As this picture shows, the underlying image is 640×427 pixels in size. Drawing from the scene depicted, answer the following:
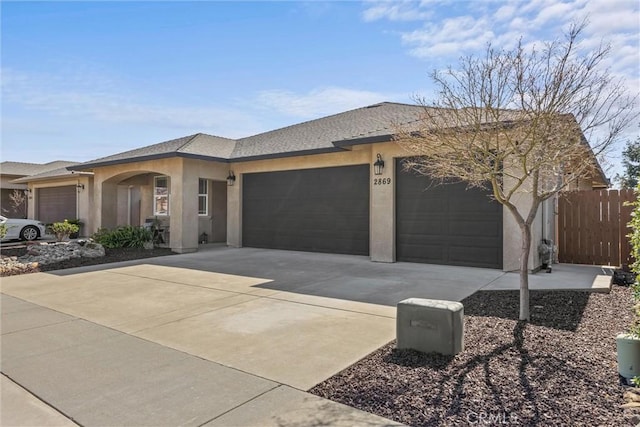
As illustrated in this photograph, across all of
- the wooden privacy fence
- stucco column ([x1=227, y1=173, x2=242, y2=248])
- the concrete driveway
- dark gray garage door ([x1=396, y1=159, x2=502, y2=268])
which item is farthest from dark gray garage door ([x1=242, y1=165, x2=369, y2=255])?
the wooden privacy fence

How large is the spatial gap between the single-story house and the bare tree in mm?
2367

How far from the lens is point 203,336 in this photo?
4.70 m

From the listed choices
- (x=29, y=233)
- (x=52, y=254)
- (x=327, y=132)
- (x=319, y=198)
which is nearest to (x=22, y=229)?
(x=29, y=233)

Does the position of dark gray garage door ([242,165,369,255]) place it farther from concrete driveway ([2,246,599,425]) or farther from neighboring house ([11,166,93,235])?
neighboring house ([11,166,93,235])

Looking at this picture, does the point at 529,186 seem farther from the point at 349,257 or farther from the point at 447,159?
the point at 349,257

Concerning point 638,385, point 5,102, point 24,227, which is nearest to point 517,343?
point 638,385

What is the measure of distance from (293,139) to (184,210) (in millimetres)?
4757

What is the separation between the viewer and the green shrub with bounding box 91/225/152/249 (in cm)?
1395

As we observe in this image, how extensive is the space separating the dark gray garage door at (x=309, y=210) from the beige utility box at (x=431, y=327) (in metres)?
7.79

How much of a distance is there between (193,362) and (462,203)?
7.93 meters

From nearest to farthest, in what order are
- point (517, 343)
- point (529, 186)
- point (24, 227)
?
point (517, 343) < point (529, 186) < point (24, 227)

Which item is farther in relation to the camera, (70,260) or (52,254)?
(52,254)

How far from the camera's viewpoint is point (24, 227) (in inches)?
688

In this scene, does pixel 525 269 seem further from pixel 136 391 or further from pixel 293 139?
pixel 293 139
